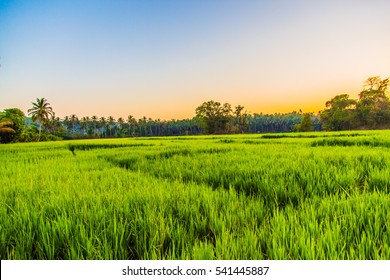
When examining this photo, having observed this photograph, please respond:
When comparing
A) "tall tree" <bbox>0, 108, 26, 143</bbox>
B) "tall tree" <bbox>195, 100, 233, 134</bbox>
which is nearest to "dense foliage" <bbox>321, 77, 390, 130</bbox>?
"tall tree" <bbox>195, 100, 233, 134</bbox>

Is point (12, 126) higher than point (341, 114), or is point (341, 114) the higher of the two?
point (12, 126)

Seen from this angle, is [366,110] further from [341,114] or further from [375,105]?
[341,114]

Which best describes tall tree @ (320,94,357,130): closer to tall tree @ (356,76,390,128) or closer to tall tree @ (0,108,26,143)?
tall tree @ (356,76,390,128)

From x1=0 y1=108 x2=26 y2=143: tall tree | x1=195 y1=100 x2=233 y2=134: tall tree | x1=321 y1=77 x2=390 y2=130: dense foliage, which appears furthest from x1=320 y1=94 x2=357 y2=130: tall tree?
x1=0 y1=108 x2=26 y2=143: tall tree

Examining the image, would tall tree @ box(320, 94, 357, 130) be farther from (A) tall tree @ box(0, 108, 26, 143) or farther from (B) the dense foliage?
(A) tall tree @ box(0, 108, 26, 143)

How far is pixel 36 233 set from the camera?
137 cm

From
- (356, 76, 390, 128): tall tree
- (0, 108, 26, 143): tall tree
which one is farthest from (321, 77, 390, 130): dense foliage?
(0, 108, 26, 143): tall tree

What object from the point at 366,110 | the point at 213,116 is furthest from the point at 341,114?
the point at 213,116

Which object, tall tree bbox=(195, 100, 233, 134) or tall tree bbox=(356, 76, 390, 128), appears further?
tall tree bbox=(195, 100, 233, 134)

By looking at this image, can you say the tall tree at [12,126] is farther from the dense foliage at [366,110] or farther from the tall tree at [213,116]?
the dense foliage at [366,110]

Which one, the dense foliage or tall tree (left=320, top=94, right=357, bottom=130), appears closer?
the dense foliage

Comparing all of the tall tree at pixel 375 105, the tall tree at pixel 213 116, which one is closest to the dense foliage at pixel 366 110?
the tall tree at pixel 375 105

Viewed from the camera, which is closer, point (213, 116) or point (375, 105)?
point (375, 105)
